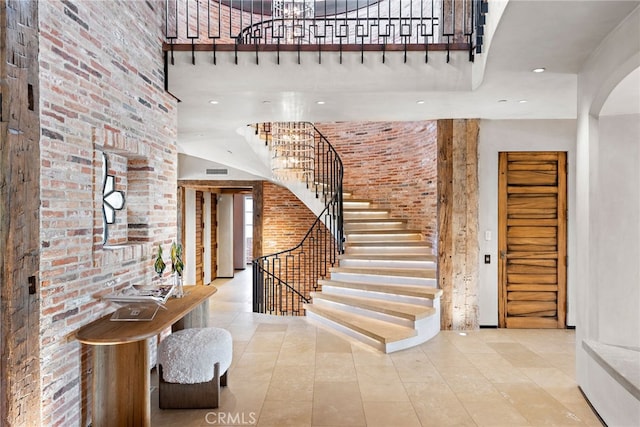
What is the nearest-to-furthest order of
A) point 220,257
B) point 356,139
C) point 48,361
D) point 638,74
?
point 48,361
point 638,74
point 356,139
point 220,257

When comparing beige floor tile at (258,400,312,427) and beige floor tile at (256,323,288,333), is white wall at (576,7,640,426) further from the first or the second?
beige floor tile at (256,323,288,333)

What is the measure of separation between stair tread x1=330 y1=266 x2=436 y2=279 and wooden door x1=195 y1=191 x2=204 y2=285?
537 centimetres

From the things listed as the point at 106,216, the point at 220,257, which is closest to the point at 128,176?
the point at 106,216

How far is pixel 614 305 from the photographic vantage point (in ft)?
9.13

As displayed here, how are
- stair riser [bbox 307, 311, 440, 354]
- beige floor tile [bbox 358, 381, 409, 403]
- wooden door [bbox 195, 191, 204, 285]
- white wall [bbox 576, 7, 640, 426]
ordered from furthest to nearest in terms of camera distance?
wooden door [bbox 195, 191, 204, 285] < stair riser [bbox 307, 311, 440, 354] < beige floor tile [bbox 358, 381, 409, 403] < white wall [bbox 576, 7, 640, 426]

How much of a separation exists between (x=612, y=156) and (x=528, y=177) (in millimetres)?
1984

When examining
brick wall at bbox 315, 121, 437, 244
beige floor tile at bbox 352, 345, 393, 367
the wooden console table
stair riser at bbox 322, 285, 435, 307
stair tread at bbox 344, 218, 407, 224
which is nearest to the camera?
the wooden console table

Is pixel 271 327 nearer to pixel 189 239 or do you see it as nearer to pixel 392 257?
pixel 392 257

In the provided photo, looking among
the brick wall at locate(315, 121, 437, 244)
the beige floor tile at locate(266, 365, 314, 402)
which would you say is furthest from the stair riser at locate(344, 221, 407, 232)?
the beige floor tile at locate(266, 365, 314, 402)

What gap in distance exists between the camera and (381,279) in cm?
509

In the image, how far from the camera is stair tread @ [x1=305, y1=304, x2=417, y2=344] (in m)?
4.00

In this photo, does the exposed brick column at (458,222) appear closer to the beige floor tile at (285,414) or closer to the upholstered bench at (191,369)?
the beige floor tile at (285,414)

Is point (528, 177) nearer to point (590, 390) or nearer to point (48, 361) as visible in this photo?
point (590, 390)

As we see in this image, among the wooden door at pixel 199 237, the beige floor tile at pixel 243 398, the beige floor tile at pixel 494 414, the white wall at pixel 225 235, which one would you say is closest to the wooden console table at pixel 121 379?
the beige floor tile at pixel 243 398
